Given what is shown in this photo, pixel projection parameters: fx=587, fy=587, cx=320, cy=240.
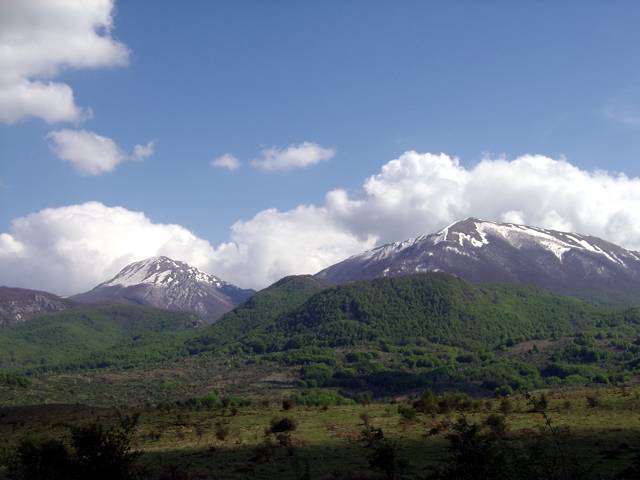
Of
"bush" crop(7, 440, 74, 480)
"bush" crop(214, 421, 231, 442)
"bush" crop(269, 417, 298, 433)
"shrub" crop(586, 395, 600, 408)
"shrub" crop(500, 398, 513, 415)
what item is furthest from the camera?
"shrub" crop(500, 398, 513, 415)

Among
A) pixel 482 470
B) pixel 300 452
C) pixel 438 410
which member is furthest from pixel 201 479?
pixel 438 410

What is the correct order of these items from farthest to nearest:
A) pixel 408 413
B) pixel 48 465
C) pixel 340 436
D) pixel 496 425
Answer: pixel 408 413
pixel 340 436
pixel 496 425
pixel 48 465

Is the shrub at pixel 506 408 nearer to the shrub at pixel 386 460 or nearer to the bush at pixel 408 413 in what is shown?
the bush at pixel 408 413

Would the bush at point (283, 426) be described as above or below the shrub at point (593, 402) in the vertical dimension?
below

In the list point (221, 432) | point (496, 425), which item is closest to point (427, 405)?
point (496, 425)

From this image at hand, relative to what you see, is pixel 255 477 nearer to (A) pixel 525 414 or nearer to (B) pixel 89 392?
(A) pixel 525 414

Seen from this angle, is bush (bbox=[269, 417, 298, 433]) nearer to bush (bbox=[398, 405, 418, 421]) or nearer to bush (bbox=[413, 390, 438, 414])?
bush (bbox=[398, 405, 418, 421])

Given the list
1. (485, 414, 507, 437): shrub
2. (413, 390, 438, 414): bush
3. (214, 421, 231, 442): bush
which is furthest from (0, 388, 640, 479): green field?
(413, 390, 438, 414): bush

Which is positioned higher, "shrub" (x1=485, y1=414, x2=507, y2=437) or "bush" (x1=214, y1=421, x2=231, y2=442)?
"shrub" (x1=485, y1=414, x2=507, y2=437)

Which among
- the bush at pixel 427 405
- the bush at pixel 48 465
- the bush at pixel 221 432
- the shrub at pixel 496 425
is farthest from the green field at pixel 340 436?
the bush at pixel 48 465

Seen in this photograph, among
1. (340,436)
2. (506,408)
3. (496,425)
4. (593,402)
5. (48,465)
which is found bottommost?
(340,436)

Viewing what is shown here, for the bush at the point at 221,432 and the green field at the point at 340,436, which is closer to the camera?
the green field at the point at 340,436

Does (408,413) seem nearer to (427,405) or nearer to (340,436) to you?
(427,405)

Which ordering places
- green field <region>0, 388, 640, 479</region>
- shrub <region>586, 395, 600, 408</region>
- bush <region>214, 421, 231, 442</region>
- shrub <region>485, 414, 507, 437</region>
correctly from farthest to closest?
shrub <region>586, 395, 600, 408</region>
bush <region>214, 421, 231, 442</region>
shrub <region>485, 414, 507, 437</region>
green field <region>0, 388, 640, 479</region>
